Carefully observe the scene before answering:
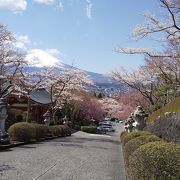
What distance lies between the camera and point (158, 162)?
5.41m

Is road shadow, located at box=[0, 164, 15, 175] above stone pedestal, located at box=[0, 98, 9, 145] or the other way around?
the other way around

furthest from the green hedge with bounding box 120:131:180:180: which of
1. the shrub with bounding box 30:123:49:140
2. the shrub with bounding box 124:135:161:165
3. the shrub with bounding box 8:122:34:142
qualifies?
the shrub with bounding box 30:123:49:140

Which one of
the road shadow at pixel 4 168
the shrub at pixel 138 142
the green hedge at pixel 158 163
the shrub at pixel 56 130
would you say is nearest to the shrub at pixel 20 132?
the shrub at pixel 56 130

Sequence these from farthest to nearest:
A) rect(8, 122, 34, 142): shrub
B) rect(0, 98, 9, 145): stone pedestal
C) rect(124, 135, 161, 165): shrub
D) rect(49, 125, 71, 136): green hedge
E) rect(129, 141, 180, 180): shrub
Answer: rect(49, 125, 71, 136): green hedge < rect(8, 122, 34, 142): shrub < rect(0, 98, 9, 145): stone pedestal < rect(124, 135, 161, 165): shrub < rect(129, 141, 180, 180): shrub

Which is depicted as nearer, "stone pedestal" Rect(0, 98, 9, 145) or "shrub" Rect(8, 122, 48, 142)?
"stone pedestal" Rect(0, 98, 9, 145)

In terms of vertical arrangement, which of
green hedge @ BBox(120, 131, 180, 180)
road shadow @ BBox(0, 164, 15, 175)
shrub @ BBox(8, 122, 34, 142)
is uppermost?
shrub @ BBox(8, 122, 34, 142)

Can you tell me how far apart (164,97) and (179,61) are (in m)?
6.77

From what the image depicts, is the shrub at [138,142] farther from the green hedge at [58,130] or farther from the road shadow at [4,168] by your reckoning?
the green hedge at [58,130]

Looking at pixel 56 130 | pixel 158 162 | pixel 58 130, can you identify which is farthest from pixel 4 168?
pixel 58 130

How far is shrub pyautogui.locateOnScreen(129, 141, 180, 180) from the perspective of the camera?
5.23m

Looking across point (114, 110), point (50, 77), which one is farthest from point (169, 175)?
point (114, 110)

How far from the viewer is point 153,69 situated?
30.2 metres

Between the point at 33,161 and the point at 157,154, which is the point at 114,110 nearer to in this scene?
the point at 33,161

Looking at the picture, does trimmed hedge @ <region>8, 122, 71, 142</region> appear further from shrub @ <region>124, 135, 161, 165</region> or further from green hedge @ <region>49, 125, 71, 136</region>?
shrub @ <region>124, 135, 161, 165</region>
